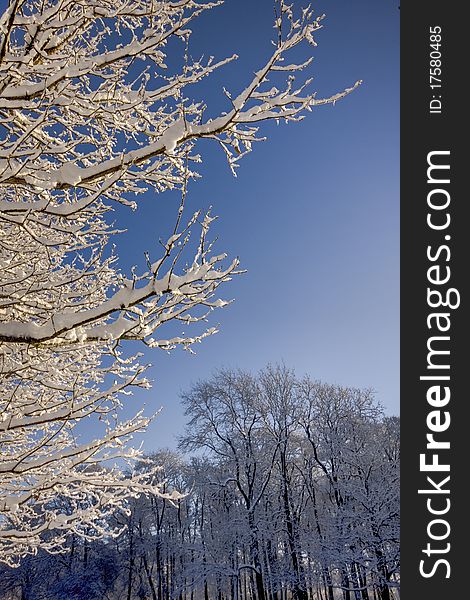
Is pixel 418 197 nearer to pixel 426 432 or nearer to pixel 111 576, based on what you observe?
pixel 426 432

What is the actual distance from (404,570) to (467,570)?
49 centimetres

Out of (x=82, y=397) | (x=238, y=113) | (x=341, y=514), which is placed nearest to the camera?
(x=238, y=113)

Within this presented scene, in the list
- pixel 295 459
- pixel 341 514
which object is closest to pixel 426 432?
pixel 341 514

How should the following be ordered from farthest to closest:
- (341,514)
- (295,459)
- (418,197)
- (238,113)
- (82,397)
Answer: (295,459) → (341,514) → (418,197) → (82,397) → (238,113)

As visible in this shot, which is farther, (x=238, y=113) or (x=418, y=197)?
(x=418, y=197)

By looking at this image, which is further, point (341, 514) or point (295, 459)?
point (295, 459)

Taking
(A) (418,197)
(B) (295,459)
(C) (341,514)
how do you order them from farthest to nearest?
(B) (295,459) < (C) (341,514) < (A) (418,197)

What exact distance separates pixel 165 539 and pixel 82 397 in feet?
→ 108

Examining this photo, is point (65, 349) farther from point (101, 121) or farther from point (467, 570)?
point (467, 570)

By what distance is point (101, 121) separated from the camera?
3.35 metres

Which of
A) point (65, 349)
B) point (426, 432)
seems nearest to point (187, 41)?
point (65, 349)

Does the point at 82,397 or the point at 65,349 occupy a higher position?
the point at 65,349

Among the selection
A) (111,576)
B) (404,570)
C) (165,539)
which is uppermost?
(404,570)

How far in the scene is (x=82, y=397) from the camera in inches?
126
